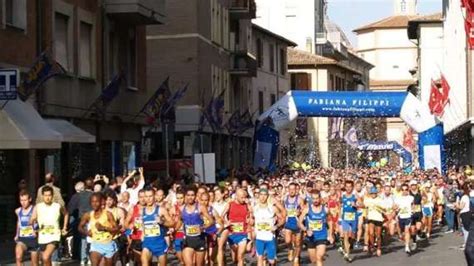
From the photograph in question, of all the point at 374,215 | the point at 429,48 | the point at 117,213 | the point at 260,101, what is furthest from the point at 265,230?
the point at 429,48

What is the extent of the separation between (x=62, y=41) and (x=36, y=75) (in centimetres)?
556

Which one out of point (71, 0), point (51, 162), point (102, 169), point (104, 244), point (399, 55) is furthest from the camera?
point (399, 55)

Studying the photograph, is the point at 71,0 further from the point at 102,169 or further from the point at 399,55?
the point at 399,55

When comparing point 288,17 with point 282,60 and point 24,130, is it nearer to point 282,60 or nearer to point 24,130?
point 282,60

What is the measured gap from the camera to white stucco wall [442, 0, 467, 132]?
183ft

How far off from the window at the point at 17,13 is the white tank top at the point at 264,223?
9294 mm

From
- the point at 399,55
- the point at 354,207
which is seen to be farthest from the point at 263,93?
the point at 399,55

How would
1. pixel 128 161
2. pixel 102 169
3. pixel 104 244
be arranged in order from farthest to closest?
pixel 128 161
pixel 102 169
pixel 104 244

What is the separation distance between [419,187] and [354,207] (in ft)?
17.4

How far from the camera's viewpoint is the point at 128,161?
35938 millimetres

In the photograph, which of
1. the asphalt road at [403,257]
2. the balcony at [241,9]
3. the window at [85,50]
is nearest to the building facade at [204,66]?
the balcony at [241,9]

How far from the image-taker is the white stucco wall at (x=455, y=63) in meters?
55.7

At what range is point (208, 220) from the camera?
1898cm

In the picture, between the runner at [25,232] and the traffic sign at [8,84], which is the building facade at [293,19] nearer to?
the traffic sign at [8,84]
